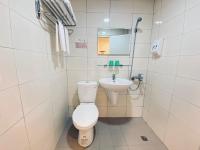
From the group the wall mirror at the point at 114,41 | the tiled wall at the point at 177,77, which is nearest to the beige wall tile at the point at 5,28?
the wall mirror at the point at 114,41

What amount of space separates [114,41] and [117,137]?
1524mm

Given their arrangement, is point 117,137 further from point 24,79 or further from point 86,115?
point 24,79

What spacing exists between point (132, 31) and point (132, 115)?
5.16 ft

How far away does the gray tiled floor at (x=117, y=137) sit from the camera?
149 centimetres

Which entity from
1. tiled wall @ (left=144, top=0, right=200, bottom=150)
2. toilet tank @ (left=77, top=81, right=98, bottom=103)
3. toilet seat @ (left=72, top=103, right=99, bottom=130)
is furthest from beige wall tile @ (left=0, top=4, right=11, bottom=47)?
tiled wall @ (left=144, top=0, right=200, bottom=150)

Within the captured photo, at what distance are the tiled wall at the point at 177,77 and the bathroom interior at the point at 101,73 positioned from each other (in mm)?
10

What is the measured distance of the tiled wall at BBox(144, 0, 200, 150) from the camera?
3.59 feet

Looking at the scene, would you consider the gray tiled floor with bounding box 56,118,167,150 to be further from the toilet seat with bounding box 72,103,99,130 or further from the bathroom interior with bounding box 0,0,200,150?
the toilet seat with bounding box 72,103,99,130

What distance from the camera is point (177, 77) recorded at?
4.31 ft

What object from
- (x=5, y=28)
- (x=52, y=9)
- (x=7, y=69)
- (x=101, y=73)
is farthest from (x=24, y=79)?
(x=101, y=73)

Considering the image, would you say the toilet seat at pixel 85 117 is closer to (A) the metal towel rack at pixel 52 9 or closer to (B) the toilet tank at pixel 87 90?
(B) the toilet tank at pixel 87 90

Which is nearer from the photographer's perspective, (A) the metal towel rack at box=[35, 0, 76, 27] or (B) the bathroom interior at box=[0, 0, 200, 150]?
(B) the bathroom interior at box=[0, 0, 200, 150]

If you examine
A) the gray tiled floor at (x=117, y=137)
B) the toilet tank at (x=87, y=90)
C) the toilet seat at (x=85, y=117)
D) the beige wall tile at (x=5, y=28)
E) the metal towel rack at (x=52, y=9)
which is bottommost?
the gray tiled floor at (x=117, y=137)

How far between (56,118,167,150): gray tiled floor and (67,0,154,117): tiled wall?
294mm
